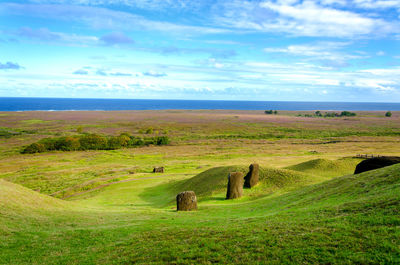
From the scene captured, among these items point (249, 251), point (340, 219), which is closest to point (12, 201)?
point (249, 251)

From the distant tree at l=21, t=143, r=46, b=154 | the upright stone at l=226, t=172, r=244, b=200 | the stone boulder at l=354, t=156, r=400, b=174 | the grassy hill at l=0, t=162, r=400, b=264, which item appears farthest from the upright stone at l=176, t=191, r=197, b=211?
the distant tree at l=21, t=143, r=46, b=154

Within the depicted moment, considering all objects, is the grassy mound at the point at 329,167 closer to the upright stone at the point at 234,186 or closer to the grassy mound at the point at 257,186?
the grassy mound at the point at 257,186

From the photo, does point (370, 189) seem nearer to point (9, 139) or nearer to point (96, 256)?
point (96, 256)

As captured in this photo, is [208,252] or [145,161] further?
[145,161]

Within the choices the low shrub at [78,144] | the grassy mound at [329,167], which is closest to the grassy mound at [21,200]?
the grassy mound at [329,167]

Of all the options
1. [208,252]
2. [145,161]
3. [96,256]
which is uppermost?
[208,252]

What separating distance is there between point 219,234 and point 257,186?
1977 centimetres

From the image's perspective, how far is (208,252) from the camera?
10336 millimetres

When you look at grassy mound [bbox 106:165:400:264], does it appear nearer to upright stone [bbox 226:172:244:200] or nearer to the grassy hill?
→ the grassy hill

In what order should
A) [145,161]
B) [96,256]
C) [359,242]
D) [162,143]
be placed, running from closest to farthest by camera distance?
[359,242]
[96,256]
[145,161]
[162,143]

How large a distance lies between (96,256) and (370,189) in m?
14.6

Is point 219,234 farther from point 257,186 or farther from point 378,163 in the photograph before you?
point 378,163

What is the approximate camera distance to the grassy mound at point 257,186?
1178 inches

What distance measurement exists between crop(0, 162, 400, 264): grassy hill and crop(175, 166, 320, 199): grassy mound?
932 centimetres
